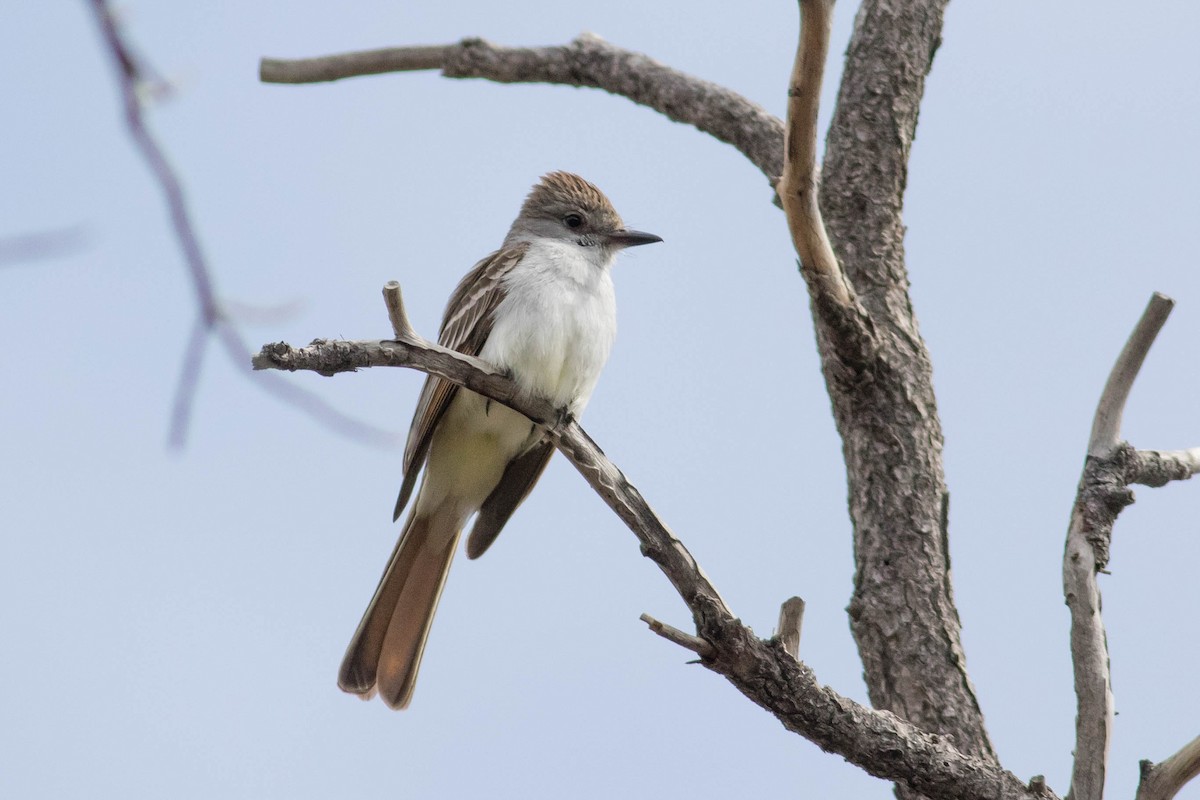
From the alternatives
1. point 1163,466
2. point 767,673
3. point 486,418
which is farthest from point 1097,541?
point 486,418

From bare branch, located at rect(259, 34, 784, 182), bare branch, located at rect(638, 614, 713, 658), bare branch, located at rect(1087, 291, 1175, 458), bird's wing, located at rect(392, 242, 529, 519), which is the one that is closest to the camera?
bare branch, located at rect(638, 614, 713, 658)

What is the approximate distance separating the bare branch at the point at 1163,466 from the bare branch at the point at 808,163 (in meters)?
1.14

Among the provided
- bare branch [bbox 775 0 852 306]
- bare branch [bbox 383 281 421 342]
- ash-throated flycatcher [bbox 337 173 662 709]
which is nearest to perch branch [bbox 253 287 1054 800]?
bare branch [bbox 383 281 421 342]

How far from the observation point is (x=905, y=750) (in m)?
4.13

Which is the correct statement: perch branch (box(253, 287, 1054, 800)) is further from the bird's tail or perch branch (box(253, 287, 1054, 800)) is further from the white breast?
the bird's tail

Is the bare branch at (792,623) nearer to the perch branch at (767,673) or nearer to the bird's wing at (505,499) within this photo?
the perch branch at (767,673)

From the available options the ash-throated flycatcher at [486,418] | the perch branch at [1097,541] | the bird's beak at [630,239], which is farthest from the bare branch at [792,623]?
the bird's beak at [630,239]

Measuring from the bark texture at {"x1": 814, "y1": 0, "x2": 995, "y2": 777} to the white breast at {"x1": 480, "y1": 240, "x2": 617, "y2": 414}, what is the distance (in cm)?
105

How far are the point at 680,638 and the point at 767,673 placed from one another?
0.30m

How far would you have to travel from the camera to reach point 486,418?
6133 mm

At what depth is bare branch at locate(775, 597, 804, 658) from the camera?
4027 mm

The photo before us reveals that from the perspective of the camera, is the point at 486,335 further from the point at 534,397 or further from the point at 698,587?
the point at 698,587

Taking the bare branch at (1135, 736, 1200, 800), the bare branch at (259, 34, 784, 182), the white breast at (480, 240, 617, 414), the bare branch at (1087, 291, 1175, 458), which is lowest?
the bare branch at (1135, 736, 1200, 800)

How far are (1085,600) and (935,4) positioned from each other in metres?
2.80
